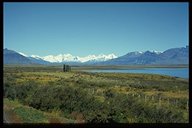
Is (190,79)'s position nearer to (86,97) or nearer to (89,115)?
(89,115)

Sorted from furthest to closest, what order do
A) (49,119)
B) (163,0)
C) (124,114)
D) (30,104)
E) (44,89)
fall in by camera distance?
(44,89)
(30,104)
(124,114)
(49,119)
(163,0)

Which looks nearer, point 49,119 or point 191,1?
point 191,1

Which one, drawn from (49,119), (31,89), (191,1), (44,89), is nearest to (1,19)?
(191,1)

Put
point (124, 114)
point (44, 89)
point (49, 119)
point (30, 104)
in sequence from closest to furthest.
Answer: point (49, 119) → point (124, 114) → point (30, 104) → point (44, 89)

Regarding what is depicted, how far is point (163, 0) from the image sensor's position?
6809mm

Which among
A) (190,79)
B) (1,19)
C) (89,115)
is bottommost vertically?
(89,115)

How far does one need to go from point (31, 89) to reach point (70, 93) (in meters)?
3.53

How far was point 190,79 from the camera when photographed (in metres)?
6.98

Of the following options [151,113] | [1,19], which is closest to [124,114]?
[151,113]

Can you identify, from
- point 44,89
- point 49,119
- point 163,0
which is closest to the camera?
point 163,0

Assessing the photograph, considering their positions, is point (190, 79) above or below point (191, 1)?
below

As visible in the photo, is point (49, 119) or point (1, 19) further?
point (49, 119)
